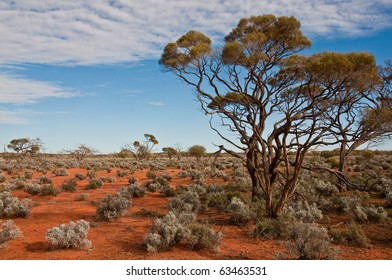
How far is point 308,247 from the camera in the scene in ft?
24.6

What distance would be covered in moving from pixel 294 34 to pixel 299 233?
8.72m

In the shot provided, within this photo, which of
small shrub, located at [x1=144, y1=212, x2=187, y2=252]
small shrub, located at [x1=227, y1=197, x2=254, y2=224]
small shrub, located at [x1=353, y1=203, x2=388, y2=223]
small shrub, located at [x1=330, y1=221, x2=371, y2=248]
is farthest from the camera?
small shrub, located at [x1=353, y1=203, x2=388, y2=223]

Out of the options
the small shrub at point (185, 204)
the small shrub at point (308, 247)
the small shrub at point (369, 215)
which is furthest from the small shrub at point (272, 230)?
the small shrub at point (369, 215)

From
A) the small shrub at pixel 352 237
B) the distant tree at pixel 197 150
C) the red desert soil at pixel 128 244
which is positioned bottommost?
the red desert soil at pixel 128 244

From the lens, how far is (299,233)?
306 inches

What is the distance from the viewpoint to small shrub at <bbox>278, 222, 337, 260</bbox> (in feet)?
24.4

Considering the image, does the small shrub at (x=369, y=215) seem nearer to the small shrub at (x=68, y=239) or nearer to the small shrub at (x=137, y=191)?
the small shrub at (x=68, y=239)

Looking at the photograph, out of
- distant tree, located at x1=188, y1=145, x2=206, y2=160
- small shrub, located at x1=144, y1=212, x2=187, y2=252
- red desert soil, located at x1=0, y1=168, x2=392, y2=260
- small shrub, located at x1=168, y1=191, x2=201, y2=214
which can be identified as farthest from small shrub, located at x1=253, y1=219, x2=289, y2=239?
distant tree, located at x1=188, y1=145, x2=206, y2=160

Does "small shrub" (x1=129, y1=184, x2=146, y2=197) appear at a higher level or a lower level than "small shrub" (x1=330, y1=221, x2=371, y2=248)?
higher

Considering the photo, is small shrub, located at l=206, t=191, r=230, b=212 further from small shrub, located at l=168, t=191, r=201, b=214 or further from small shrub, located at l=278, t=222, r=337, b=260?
small shrub, located at l=278, t=222, r=337, b=260

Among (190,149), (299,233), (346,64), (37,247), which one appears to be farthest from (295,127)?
(190,149)

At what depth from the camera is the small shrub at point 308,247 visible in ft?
24.4

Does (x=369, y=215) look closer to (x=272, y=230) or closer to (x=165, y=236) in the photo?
(x=272, y=230)

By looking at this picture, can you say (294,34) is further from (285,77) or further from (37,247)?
(37,247)
